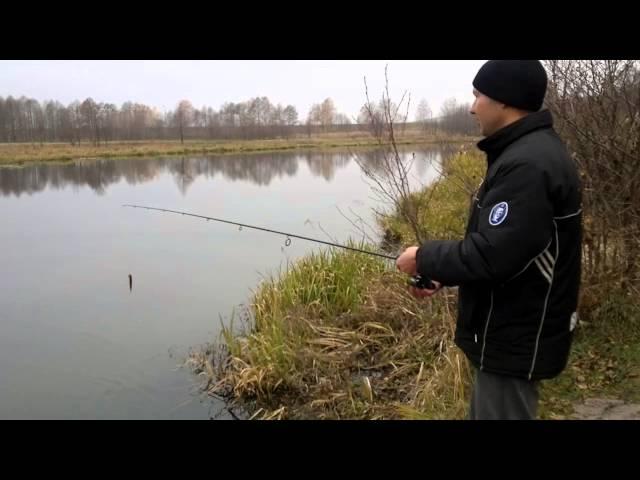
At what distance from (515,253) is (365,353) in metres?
3.60

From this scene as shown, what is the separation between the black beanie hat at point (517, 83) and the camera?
1660 millimetres

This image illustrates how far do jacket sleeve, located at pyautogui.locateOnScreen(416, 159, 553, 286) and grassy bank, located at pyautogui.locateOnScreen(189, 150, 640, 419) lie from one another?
1853mm

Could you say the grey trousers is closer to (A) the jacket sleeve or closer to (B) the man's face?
(A) the jacket sleeve

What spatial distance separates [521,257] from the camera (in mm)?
Answer: 1534

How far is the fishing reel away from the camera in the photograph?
2.02m

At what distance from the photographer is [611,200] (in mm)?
3920

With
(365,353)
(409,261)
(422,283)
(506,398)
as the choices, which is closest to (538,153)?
(409,261)

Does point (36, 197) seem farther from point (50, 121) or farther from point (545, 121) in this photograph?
point (50, 121)

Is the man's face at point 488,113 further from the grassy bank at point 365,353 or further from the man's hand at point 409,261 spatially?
the grassy bank at point 365,353

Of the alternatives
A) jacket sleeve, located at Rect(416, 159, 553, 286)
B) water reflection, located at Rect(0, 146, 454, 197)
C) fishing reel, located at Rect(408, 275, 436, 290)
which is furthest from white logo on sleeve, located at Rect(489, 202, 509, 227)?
water reflection, located at Rect(0, 146, 454, 197)

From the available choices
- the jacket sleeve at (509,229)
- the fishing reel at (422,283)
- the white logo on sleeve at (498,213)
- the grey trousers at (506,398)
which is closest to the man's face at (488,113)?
the jacket sleeve at (509,229)

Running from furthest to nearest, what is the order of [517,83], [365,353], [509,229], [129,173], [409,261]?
[129,173] → [365,353] → [409,261] → [517,83] → [509,229]

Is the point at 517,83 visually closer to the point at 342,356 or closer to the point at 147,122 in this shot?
the point at 342,356
